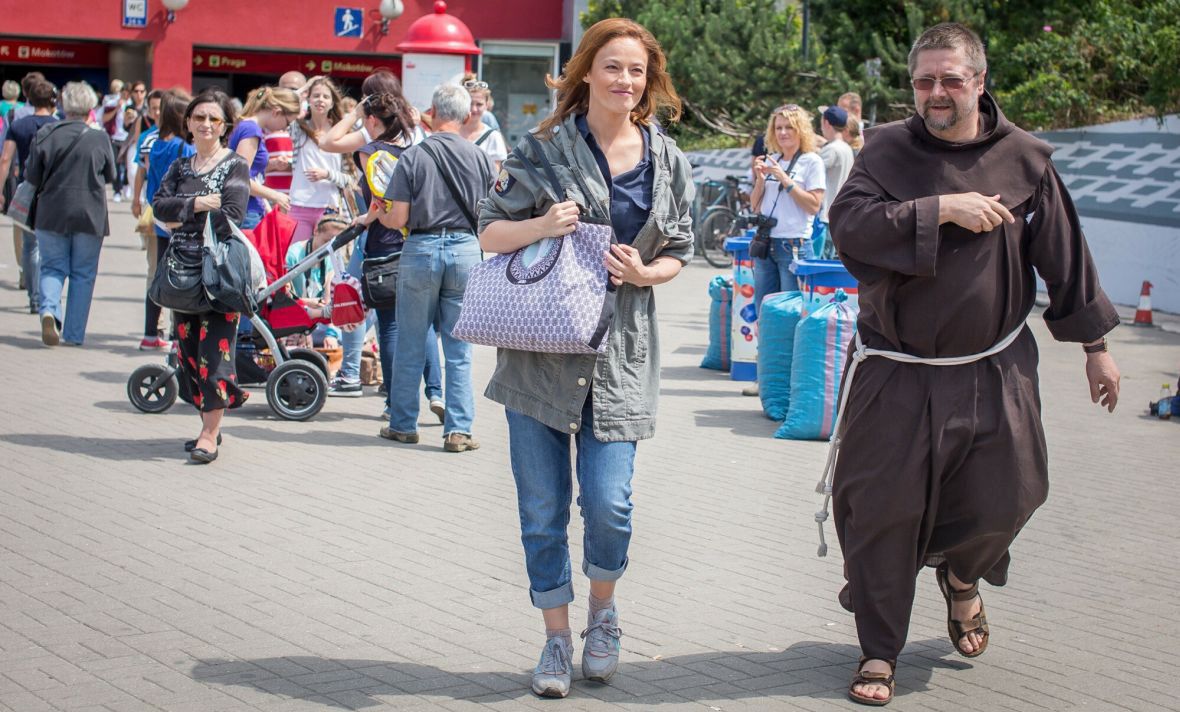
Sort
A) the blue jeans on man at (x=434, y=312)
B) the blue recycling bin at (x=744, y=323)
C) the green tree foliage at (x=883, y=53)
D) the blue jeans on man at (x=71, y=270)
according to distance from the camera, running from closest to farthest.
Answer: the blue jeans on man at (x=434, y=312), the blue recycling bin at (x=744, y=323), the blue jeans on man at (x=71, y=270), the green tree foliage at (x=883, y=53)

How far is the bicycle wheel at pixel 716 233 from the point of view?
846 inches

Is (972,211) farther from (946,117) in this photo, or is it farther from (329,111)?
(329,111)

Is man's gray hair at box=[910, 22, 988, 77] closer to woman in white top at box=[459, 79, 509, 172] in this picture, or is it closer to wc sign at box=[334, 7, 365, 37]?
woman in white top at box=[459, 79, 509, 172]

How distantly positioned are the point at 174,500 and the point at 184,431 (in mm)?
1784

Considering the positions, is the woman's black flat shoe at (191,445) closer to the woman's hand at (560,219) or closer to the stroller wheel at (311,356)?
the stroller wheel at (311,356)

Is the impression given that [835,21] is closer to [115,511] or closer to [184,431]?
[184,431]

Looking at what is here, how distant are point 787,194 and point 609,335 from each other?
611cm

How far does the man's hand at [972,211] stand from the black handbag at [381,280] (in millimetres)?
4840

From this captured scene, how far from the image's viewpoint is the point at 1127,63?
19281 mm

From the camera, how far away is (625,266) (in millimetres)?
4531

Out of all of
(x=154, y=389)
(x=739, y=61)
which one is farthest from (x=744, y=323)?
(x=739, y=61)

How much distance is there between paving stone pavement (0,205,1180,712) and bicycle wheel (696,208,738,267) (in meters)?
11.9

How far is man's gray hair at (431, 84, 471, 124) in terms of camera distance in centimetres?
847

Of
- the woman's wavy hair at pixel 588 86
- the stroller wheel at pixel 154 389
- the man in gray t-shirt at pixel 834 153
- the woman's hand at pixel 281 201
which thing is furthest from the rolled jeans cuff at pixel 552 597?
the man in gray t-shirt at pixel 834 153
